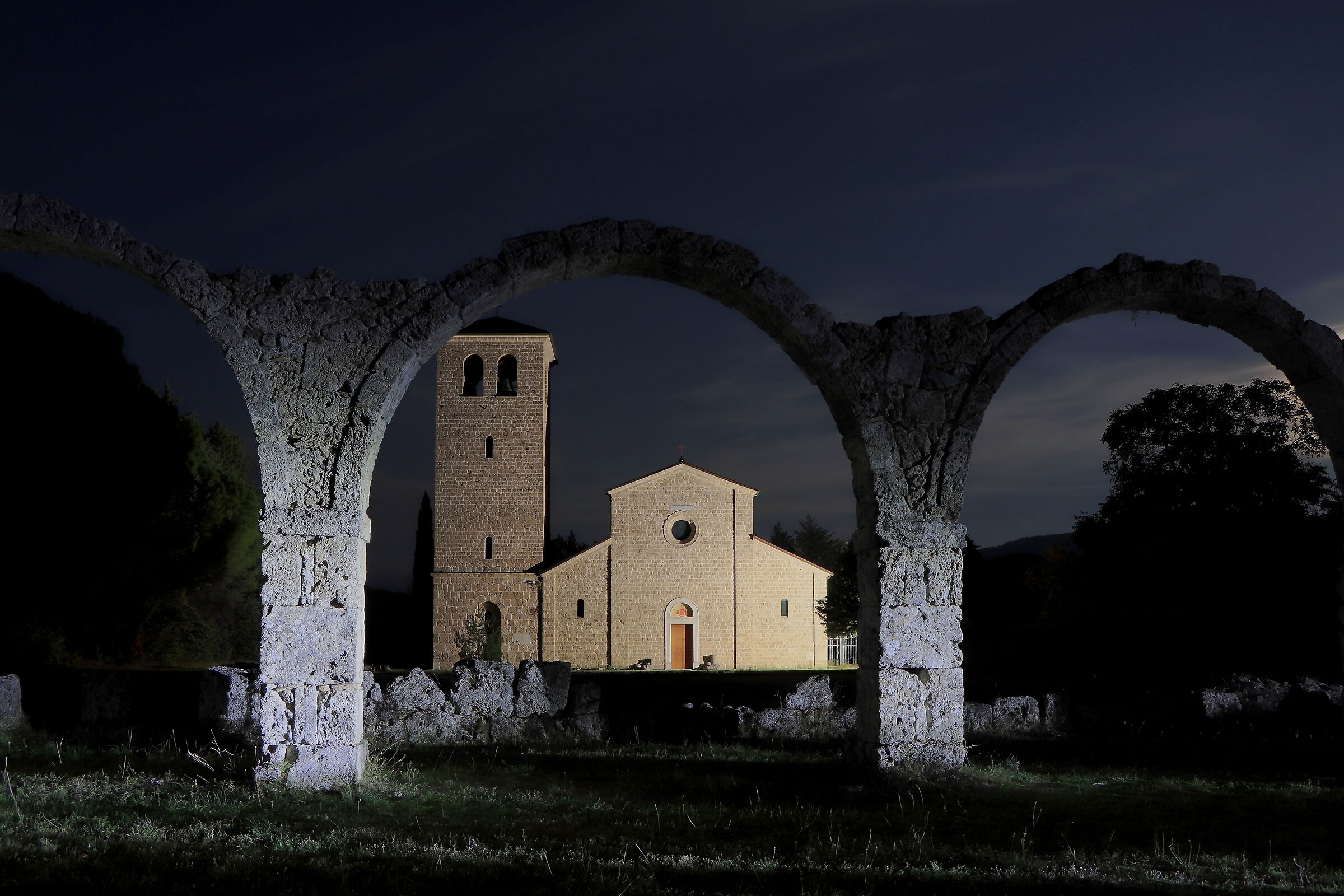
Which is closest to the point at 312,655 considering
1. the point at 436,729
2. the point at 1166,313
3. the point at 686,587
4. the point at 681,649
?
the point at 436,729

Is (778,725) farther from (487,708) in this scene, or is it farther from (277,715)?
(277,715)

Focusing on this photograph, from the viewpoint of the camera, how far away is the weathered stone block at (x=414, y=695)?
10.0 meters

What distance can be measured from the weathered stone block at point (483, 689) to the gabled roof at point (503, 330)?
25.0 meters

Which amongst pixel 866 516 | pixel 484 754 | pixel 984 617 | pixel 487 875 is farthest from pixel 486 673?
pixel 984 617

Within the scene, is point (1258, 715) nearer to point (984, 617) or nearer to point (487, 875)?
point (487, 875)

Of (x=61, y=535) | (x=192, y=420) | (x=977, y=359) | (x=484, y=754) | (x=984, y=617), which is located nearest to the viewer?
(x=977, y=359)

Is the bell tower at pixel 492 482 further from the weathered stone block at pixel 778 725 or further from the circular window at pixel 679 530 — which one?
the weathered stone block at pixel 778 725

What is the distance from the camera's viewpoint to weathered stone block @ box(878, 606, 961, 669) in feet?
25.5

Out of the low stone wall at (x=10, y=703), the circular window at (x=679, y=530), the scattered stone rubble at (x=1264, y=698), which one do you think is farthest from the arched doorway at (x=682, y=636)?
the low stone wall at (x=10, y=703)

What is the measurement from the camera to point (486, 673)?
34.1ft

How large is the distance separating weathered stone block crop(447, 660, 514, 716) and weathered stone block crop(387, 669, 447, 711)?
198mm

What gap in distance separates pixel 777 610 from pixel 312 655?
27.3 metres

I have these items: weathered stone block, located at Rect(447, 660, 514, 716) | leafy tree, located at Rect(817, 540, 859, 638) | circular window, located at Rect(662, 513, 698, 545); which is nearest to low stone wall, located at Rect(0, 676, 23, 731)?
weathered stone block, located at Rect(447, 660, 514, 716)

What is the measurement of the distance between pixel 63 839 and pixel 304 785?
5.49 feet
